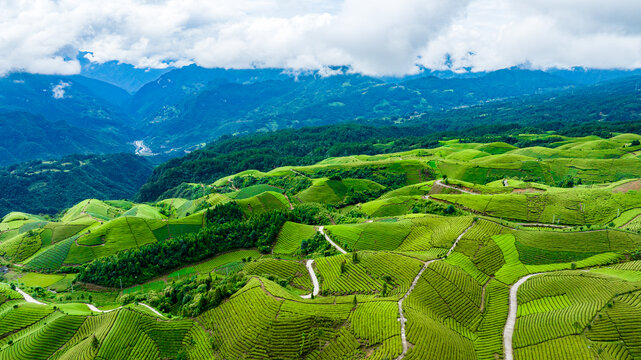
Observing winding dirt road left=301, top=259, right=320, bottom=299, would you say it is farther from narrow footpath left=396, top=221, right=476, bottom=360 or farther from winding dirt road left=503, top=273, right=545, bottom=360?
winding dirt road left=503, top=273, right=545, bottom=360

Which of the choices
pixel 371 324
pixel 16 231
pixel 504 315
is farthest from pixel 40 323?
pixel 16 231

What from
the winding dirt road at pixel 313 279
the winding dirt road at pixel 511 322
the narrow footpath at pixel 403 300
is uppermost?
the narrow footpath at pixel 403 300

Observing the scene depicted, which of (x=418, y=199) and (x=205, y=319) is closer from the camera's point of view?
(x=205, y=319)

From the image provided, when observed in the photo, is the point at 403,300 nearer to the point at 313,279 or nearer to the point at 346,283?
the point at 346,283

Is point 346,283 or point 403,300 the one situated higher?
point 403,300

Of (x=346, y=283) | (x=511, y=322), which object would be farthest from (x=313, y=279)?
(x=511, y=322)

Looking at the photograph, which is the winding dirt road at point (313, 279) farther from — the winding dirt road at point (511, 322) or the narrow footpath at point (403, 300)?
the winding dirt road at point (511, 322)

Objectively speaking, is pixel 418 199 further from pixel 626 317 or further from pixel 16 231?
pixel 16 231

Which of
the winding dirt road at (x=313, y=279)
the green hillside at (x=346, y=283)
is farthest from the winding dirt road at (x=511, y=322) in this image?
the winding dirt road at (x=313, y=279)
